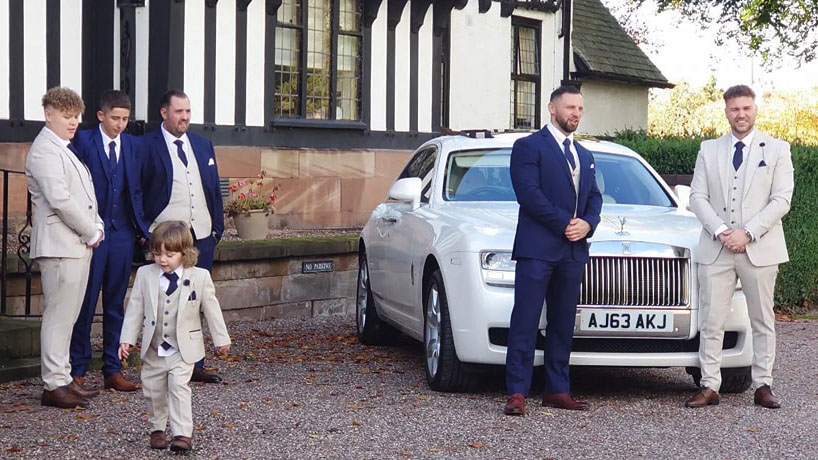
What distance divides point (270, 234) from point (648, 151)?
484 cm

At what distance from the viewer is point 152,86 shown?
14812mm

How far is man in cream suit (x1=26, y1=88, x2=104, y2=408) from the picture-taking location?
7422mm

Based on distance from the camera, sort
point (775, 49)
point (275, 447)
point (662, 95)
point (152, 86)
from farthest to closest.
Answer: point (662, 95) → point (775, 49) → point (152, 86) → point (275, 447)

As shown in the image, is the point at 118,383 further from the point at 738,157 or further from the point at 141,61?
the point at 141,61

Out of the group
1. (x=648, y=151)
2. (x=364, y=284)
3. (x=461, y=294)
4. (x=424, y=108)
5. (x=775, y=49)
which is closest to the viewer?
(x=461, y=294)

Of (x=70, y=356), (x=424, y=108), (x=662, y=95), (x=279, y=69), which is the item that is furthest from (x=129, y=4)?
(x=662, y=95)

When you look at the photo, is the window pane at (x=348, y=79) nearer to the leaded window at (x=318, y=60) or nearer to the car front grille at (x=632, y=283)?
the leaded window at (x=318, y=60)

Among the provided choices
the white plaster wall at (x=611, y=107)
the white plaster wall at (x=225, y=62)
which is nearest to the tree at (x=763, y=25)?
the white plaster wall at (x=611, y=107)

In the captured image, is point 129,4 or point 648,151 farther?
point 648,151

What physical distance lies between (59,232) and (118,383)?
1.15 m

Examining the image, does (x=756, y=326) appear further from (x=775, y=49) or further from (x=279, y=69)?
(x=775, y=49)

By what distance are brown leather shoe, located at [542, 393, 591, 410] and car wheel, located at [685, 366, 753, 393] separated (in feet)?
3.24

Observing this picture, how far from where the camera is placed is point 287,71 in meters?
16.8

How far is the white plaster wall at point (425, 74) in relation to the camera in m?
18.7
